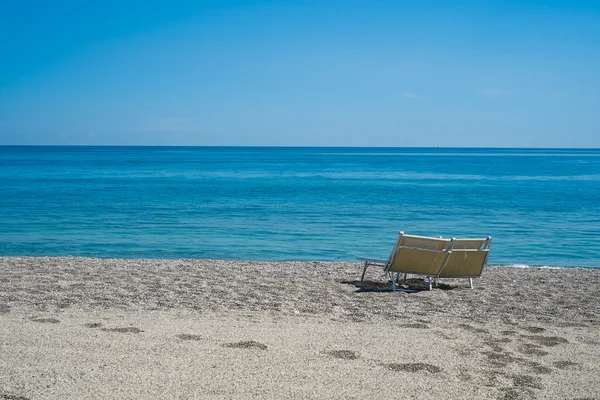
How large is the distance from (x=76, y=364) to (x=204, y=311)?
2614mm

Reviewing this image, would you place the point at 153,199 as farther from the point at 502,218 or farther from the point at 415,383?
the point at 415,383

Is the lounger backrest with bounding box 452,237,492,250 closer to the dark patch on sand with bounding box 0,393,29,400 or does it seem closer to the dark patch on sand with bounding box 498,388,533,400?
the dark patch on sand with bounding box 498,388,533,400

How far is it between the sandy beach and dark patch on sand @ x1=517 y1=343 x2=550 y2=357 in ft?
0.11

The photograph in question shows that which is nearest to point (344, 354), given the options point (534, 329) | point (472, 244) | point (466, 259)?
point (534, 329)

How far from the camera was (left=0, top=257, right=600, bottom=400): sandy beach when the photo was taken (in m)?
5.08

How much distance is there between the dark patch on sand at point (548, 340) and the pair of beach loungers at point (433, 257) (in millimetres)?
2867

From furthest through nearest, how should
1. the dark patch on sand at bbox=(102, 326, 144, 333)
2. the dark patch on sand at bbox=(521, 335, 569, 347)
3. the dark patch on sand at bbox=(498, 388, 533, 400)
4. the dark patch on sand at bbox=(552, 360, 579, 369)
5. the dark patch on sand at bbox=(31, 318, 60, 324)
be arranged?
the dark patch on sand at bbox=(31, 318, 60, 324)
the dark patch on sand at bbox=(102, 326, 144, 333)
the dark patch on sand at bbox=(521, 335, 569, 347)
the dark patch on sand at bbox=(552, 360, 579, 369)
the dark patch on sand at bbox=(498, 388, 533, 400)

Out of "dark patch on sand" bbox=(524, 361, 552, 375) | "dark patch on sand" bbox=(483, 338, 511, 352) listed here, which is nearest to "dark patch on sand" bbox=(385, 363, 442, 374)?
"dark patch on sand" bbox=(524, 361, 552, 375)

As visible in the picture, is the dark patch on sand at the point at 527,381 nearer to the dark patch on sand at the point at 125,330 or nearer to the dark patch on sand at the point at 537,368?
the dark patch on sand at the point at 537,368

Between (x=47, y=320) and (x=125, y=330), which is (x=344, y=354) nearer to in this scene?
(x=125, y=330)

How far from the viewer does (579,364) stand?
5863 millimetres

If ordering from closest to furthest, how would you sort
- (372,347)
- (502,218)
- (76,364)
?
(76,364) → (372,347) → (502,218)

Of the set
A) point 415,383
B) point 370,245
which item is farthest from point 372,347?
point 370,245

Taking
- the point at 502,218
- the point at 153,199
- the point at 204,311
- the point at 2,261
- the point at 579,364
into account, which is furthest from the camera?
the point at 153,199
